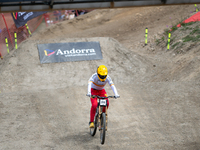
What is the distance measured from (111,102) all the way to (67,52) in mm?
7227

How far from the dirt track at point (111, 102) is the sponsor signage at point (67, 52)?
399 millimetres

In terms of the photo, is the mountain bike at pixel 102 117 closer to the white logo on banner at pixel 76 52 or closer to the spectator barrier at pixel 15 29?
the white logo on banner at pixel 76 52

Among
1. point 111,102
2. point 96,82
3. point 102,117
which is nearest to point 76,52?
point 111,102

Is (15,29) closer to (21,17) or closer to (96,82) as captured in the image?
(21,17)

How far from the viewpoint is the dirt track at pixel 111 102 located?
25.0 feet

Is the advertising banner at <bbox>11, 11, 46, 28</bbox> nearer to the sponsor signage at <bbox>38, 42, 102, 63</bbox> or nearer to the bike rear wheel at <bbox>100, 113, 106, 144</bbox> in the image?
the sponsor signage at <bbox>38, 42, 102, 63</bbox>

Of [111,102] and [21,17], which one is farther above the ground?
[21,17]

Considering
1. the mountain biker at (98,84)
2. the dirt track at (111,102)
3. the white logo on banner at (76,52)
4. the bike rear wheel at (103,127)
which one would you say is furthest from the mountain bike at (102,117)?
the white logo on banner at (76,52)

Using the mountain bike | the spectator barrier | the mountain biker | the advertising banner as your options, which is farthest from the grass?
the mountain bike

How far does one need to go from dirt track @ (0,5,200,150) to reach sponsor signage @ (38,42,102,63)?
0.40 metres

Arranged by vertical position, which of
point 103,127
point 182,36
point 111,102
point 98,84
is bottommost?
point 111,102

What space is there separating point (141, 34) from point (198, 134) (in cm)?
1772

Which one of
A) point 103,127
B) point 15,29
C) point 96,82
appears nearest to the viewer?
point 103,127

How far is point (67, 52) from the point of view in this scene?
17.2 m
